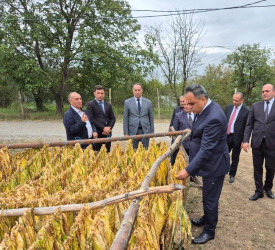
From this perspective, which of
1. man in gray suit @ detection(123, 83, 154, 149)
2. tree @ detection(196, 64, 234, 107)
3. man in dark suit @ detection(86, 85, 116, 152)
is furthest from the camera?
tree @ detection(196, 64, 234, 107)

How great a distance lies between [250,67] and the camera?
16.1 meters

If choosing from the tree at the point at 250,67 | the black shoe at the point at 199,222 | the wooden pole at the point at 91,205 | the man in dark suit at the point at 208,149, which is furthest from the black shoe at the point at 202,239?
the tree at the point at 250,67

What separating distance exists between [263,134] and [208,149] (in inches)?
80.1

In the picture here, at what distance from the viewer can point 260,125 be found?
4.18 m

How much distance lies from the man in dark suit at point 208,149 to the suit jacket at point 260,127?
1.68 m

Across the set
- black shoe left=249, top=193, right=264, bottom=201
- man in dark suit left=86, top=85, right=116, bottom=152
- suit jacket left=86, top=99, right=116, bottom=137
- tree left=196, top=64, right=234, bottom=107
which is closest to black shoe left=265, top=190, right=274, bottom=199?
black shoe left=249, top=193, right=264, bottom=201

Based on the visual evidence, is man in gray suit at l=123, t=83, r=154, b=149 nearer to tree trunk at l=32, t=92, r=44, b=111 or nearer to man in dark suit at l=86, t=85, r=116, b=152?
man in dark suit at l=86, t=85, r=116, b=152

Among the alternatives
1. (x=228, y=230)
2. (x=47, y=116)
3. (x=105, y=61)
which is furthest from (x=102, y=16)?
(x=228, y=230)

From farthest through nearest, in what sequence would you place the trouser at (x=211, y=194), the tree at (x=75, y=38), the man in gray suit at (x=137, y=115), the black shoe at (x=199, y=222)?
1. the tree at (x=75, y=38)
2. the man in gray suit at (x=137, y=115)
3. the black shoe at (x=199, y=222)
4. the trouser at (x=211, y=194)

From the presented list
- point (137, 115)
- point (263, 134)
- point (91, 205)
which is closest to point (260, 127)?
point (263, 134)

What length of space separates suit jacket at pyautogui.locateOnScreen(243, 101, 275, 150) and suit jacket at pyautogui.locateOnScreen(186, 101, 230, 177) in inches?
66.2

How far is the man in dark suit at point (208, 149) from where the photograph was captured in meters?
2.60

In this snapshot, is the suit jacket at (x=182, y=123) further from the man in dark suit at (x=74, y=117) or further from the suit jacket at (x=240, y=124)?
the man in dark suit at (x=74, y=117)

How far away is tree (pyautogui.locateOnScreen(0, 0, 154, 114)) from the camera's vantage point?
1330 cm
